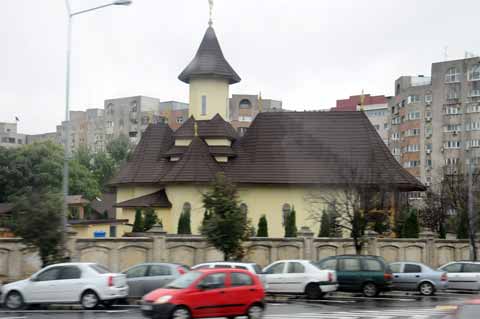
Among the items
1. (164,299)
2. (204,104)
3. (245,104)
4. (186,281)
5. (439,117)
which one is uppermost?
(245,104)

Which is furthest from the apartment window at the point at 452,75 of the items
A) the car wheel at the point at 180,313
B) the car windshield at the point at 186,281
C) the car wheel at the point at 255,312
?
the car wheel at the point at 180,313

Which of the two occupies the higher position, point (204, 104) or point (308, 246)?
point (204, 104)

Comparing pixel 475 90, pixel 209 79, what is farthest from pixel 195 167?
pixel 475 90

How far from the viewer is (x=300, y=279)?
1062 inches

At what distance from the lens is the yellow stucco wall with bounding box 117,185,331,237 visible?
5334cm

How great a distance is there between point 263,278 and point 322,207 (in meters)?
28.7

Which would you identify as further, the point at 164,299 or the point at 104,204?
the point at 104,204

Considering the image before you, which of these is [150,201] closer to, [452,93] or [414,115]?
[452,93]

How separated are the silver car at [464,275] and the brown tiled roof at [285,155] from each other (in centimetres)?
1985

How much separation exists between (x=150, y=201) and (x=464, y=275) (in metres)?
27.8

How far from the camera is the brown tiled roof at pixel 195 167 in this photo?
52719mm

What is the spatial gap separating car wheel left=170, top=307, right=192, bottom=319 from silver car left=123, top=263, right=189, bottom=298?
23.3 feet

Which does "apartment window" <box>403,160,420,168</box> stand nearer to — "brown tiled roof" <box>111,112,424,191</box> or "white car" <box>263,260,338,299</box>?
"brown tiled roof" <box>111,112,424,191</box>

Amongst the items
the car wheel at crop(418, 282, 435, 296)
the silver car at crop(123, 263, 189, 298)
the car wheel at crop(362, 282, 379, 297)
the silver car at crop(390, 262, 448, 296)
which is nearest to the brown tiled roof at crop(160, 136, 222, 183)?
the silver car at crop(390, 262, 448, 296)
